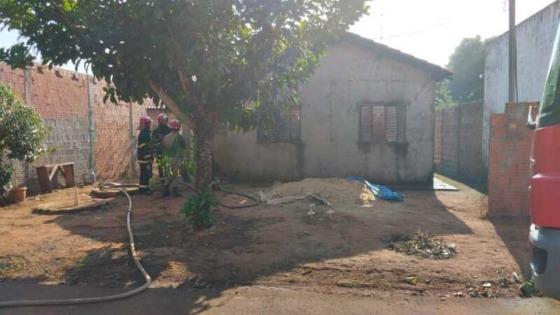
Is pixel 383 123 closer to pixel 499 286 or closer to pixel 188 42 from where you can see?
pixel 188 42

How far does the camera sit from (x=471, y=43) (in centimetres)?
3500

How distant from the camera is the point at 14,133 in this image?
9.33 meters

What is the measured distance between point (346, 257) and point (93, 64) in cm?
395

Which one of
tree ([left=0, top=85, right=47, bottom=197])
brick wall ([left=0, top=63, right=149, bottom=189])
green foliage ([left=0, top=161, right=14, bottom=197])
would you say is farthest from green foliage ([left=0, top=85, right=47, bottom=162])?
brick wall ([left=0, top=63, right=149, bottom=189])

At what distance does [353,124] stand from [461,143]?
5.11 metres

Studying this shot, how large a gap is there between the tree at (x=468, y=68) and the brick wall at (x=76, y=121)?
25720 millimetres

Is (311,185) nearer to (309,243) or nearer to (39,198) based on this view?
(309,243)

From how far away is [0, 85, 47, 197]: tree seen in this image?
922 cm

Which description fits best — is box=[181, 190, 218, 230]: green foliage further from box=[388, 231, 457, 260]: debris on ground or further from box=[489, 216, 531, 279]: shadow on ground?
box=[489, 216, 531, 279]: shadow on ground

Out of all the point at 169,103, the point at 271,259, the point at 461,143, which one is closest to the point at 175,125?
A: the point at 169,103

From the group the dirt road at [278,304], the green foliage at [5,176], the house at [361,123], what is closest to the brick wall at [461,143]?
the house at [361,123]

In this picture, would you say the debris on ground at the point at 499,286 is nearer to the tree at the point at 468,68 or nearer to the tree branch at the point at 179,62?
the tree branch at the point at 179,62

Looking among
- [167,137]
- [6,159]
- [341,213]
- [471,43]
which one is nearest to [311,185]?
[341,213]

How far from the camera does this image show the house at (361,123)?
13055 millimetres
